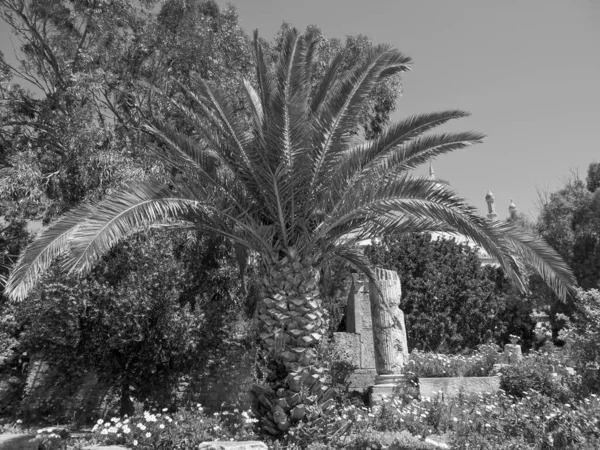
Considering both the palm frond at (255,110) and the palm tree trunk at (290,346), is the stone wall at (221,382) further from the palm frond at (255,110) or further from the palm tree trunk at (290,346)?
the palm frond at (255,110)

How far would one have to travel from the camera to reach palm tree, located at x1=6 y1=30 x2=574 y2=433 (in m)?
6.81

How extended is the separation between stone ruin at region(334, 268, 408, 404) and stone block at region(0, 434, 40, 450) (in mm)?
5892

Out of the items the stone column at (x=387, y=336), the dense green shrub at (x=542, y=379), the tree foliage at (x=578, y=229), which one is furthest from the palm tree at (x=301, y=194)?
the tree foliage at (x=578, y=229)

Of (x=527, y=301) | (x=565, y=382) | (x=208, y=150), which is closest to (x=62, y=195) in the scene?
(x=208, y=150)

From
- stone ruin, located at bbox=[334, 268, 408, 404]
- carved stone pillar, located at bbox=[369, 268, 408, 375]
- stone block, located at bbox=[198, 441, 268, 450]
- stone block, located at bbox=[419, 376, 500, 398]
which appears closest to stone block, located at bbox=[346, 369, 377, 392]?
stone ruin, located at bbox=[334, 268, 408, 404]

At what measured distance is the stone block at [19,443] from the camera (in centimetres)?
717

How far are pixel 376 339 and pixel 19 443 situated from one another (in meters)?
6.72

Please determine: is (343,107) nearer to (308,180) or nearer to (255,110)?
(308,180)

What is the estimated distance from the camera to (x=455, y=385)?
9.54m

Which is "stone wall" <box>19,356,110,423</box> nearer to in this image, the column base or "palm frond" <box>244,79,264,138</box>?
the column base

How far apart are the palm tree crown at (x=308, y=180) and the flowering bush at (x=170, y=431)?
2.62m

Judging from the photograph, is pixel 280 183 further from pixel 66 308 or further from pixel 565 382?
pixel 565 382

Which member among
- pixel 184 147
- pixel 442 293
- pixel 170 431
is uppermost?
pixel 184 147

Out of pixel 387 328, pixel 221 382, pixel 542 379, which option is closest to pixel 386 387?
pixel 387 328
